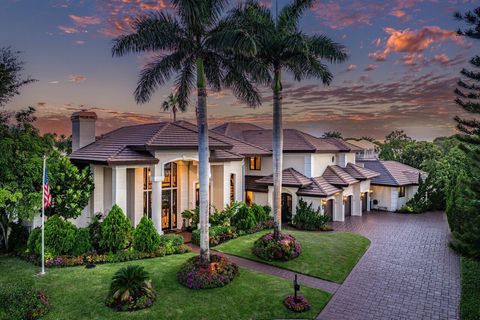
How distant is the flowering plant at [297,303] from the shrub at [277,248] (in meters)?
3.86

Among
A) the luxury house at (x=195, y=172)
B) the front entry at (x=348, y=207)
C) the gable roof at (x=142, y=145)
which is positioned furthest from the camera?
the front entry at (x=348, y=207)

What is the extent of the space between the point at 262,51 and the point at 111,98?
12.3m

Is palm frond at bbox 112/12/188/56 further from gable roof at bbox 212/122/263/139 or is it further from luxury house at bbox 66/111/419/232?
gable roof at bbox 212/122/263/139

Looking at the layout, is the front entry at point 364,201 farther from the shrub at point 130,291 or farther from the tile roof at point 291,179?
the shrub at point 130,291

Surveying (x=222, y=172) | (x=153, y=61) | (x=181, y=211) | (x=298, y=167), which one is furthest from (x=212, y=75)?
(x=298, y=167)

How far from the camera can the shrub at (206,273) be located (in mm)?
11383

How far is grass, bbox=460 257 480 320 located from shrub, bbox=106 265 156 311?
10.3 meters

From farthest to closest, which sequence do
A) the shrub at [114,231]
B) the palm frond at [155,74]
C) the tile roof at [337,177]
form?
the tile roof at [337,177], the shrub at [114,231], the palm frond at [155,74]

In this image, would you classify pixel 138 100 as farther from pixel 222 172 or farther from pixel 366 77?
pixel 366 77

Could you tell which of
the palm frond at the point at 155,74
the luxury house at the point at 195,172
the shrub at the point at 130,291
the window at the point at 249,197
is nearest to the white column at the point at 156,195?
the luxury house at the point at 195,172

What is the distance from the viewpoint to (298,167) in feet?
84.4

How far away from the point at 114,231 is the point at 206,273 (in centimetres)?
533

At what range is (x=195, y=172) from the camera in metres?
20.6

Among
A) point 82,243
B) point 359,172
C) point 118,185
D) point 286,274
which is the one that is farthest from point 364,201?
point 82,243
